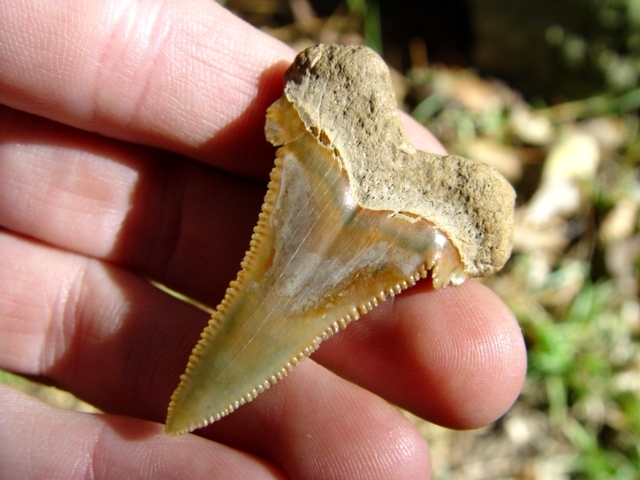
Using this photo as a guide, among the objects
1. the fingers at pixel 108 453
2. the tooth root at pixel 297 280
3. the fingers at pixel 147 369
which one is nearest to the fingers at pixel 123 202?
the fingers at pixel 147 369

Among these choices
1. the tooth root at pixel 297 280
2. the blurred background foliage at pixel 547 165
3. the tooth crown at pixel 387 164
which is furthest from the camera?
the blurred background foliage at pixel 547 165

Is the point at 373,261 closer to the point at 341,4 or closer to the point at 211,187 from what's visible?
the point at 211,187

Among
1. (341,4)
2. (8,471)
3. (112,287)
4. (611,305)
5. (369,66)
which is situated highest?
(369,66)

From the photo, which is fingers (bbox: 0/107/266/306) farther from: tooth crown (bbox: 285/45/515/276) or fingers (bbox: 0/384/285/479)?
fingers (bbox: 0/384/285/479)

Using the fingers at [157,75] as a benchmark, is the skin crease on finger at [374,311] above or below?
below

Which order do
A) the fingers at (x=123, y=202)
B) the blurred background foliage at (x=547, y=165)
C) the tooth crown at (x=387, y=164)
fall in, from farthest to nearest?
the blurred background foliage at (x=547, y=165), the fingers at (x=123, y=202), the tooth crown at (x=387, y=164)

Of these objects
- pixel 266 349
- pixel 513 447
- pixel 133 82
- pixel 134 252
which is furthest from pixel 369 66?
pixel 513 447

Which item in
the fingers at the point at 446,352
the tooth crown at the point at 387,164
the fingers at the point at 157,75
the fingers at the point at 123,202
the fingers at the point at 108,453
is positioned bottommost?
the fingers at the point at 108,453

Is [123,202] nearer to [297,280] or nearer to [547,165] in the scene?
[297,280]

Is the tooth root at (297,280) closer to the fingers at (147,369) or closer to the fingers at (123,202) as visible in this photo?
the fingers at (147,369)
